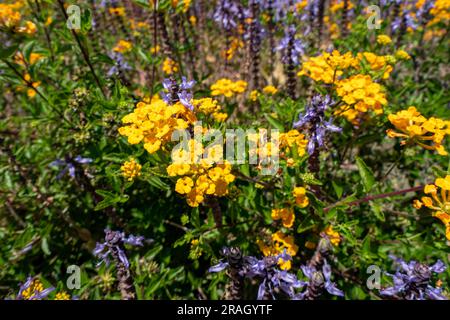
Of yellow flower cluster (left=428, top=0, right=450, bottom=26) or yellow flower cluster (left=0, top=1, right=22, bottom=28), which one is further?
yellow flower cluster (left=428, top=0, right=450, bottom=26)

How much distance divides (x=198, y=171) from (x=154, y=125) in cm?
46

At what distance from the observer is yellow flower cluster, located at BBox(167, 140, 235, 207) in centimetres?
217

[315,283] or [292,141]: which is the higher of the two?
[292,141]

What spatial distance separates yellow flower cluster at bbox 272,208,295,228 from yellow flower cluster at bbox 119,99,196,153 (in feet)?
4.54

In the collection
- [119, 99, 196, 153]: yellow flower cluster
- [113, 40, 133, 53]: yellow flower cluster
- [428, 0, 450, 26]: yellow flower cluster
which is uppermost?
[428, 0, 450, 26]: yellow flower cluster

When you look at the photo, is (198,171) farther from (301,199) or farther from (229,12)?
(229,12)

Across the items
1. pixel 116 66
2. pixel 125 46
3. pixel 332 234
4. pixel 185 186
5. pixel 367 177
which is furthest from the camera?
pixel 125 46

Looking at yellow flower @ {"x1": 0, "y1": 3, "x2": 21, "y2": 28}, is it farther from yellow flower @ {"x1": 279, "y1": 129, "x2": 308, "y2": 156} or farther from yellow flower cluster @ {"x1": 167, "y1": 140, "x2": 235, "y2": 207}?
yellow flower @ {"x1": 279, "y1": 129, "x2": 308, "y2": 156}

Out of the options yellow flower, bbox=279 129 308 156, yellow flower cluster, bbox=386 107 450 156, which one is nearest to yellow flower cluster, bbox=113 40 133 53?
yellow flower, bbox=279 129 308 156

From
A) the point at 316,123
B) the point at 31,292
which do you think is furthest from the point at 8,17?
the point at 316,123

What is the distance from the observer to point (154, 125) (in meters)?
2.28

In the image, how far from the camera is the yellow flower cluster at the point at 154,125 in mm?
2244

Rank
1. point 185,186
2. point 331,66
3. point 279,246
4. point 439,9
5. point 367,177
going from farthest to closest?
point 439,9 < point 279,246 < point 331,66 < point 367,177 < point 185,186

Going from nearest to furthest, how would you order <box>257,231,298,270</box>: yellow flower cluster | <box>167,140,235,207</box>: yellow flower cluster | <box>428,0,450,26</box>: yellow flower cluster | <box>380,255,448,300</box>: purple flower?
<box>167,140,235,207</box>: yellow flower cluster < <box>380,255,448,300</box>: purple flower < <box>257,231,298,270</box>: yellow flower cluster < <box>428,0,450,26</box>: yellow flower cluster
